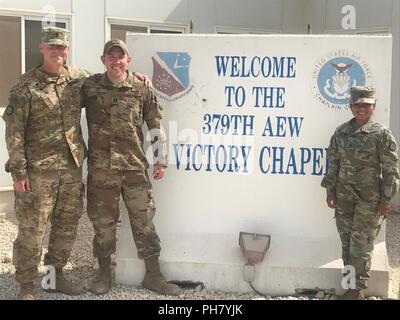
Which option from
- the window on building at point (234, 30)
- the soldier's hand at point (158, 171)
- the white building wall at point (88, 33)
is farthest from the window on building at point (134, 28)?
the soldier's hand at point (158, 171)

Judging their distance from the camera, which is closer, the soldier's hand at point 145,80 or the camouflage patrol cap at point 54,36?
the camouflage patrol cap at point 54,36

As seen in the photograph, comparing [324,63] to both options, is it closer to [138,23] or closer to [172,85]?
[172,85]

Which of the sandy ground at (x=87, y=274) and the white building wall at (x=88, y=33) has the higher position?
the white building wall at (x=88, y=33)

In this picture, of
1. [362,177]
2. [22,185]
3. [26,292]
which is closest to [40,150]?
[22,185]

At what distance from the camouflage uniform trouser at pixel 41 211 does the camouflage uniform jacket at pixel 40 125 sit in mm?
106

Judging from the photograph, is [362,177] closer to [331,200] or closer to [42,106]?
[331,200]

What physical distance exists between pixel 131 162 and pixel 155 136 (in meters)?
0.30

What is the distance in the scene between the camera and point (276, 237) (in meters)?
4.23

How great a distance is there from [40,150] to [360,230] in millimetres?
2497

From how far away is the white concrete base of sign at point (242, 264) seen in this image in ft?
13.4

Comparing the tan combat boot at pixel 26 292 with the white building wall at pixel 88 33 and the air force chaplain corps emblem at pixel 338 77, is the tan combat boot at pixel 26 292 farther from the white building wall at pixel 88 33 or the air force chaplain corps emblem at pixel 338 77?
the white building wall at pixel 88 33

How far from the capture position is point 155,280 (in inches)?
161

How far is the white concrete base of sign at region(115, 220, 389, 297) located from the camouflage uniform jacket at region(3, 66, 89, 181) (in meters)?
0.99
